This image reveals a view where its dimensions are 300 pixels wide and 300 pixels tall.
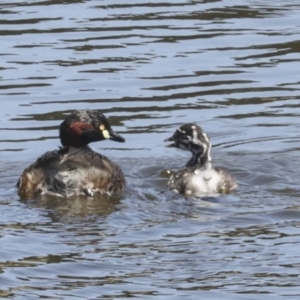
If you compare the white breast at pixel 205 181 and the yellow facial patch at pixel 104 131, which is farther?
the yellow facial patch at pixel 104 131

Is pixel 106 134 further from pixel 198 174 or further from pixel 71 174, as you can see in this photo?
pixel 198 174

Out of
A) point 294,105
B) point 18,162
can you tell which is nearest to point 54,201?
point 18,162

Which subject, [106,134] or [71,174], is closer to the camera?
[71,174]

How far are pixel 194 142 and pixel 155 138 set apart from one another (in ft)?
4.25

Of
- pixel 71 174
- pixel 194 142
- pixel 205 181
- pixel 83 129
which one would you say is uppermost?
pixel 83 129

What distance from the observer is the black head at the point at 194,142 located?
10328 mm

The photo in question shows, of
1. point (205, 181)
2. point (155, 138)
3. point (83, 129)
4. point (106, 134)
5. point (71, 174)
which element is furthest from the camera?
point (155, 138)

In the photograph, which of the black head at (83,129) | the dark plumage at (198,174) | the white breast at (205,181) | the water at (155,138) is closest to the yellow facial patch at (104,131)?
the black head at (83,129)

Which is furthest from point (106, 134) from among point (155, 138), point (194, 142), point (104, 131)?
point (155, 138)

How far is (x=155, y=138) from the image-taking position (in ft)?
38.4

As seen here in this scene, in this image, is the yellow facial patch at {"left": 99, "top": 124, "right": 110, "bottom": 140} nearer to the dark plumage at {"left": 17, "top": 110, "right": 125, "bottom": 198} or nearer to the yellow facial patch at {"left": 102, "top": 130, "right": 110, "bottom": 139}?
the yellow facial patch at {"left": 102, "top": 130, "right": 110, "bottom": 139}

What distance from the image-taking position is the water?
7.69 metres

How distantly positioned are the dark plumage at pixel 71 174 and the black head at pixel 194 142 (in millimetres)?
646

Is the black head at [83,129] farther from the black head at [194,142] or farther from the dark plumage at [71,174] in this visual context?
the black head at [194,142]
